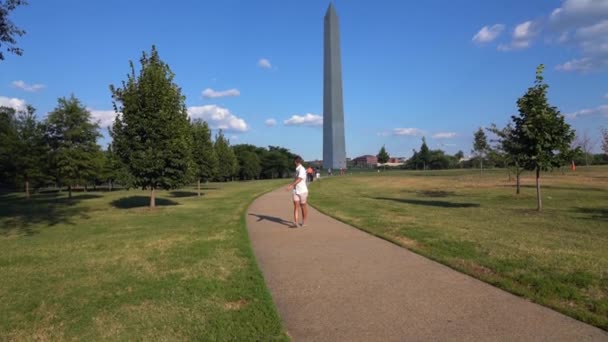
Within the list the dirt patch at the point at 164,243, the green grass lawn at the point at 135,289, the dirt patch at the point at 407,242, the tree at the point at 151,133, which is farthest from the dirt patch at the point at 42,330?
the tree at the point at 151,133

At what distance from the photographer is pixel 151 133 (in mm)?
15617

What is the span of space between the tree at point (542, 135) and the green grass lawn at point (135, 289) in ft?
33.6

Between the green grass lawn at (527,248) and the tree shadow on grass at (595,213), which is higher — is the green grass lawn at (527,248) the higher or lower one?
the higher one

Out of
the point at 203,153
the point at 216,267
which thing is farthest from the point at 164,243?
the point at 203,153

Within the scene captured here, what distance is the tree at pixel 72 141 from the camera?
24922 mm

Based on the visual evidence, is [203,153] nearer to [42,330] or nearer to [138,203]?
[138,203]

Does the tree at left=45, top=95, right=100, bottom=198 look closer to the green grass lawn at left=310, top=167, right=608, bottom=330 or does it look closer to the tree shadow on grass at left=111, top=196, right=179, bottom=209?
the tree shadow on grass at left=111, top=196, right=179, bottom=209

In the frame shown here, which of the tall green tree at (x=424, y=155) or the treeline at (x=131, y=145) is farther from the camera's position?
the tall green tree at (x=424, y=155)

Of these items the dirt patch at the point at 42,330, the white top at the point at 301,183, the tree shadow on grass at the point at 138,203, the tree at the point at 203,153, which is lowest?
the tree shadow on grass at the point at 138,203

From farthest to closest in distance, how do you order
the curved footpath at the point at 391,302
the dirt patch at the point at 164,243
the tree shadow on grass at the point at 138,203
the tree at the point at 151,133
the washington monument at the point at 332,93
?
the washington monument at the point at 332,93 → the tree shadow on grass at the point at 138,203 → the tree at the point at 151,133 → the dirt patch at the point at 164,243 → the curved footpath at the point at 391,302

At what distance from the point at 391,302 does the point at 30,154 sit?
31785 millimetres

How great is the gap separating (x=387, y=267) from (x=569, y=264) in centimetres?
255

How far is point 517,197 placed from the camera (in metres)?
19.4

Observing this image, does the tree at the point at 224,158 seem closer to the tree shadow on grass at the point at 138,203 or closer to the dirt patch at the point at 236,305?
the tree shadow on grass at the point at 138,203
